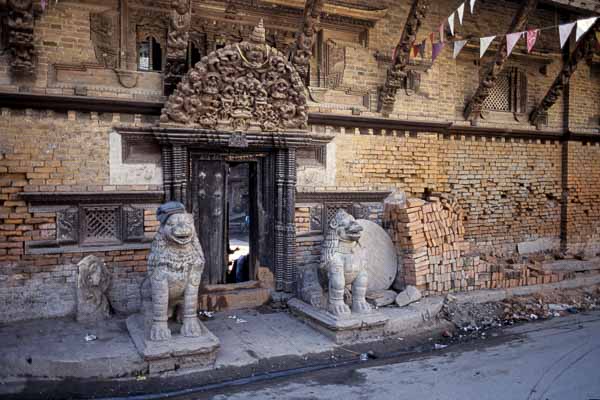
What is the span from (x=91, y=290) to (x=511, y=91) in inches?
387

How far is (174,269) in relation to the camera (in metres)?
5.45

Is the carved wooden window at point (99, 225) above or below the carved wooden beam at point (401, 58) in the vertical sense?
below

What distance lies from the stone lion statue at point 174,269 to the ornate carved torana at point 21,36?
282cm

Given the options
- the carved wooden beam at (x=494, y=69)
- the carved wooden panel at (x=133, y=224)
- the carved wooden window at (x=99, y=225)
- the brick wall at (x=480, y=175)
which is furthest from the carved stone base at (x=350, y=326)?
the carved wooden beam at (x=494, y=69)

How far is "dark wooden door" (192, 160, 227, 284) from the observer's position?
7422mm

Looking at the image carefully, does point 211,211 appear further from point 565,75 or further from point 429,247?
point 565,75

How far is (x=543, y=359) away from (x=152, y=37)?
23.5 feet

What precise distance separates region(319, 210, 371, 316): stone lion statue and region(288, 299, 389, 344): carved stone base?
115 mm

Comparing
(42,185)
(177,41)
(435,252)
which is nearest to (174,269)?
(42,185)

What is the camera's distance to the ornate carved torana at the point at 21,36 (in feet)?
19.2

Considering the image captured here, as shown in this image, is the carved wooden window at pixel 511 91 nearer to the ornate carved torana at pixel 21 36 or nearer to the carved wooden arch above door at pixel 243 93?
the carved wooden arch above door at pixel 243 93

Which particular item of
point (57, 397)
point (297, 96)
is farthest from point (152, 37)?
point (57, 397)

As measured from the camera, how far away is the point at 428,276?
765cm

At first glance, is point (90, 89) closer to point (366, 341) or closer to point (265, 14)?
point (265, 14)
